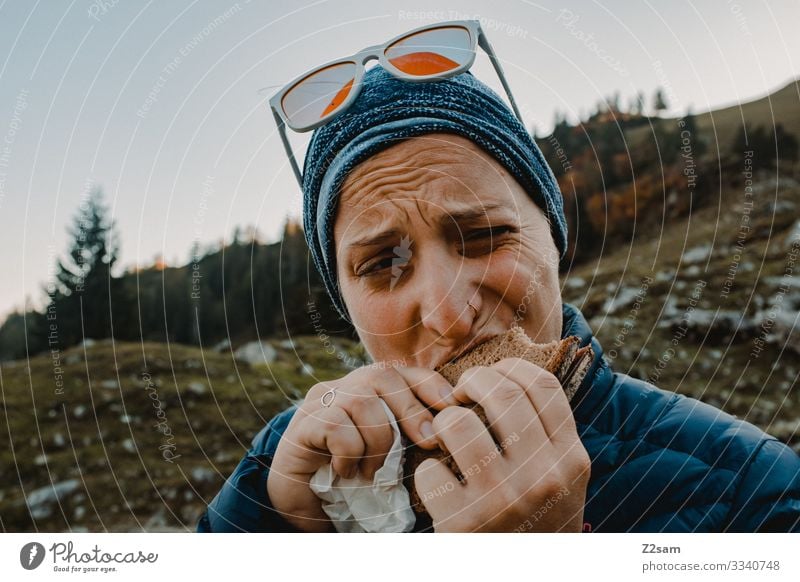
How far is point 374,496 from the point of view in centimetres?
118

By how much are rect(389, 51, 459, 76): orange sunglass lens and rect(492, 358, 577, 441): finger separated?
0.58m

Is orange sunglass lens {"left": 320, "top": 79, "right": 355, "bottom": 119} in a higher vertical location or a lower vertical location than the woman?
higher

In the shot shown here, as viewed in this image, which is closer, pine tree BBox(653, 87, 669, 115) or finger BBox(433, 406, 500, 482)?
finger BBox(433, 406, 500, 482)

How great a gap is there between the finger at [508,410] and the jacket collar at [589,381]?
0.50 feet

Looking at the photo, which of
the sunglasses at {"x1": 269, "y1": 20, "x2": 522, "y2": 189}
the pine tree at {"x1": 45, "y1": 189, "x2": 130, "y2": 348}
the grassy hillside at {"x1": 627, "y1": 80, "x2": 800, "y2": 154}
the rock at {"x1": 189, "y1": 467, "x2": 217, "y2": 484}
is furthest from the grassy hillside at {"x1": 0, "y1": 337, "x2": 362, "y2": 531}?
the grassy hillside at {"x1": 627, "y1": 80, "x2": 800, "y2": 154}

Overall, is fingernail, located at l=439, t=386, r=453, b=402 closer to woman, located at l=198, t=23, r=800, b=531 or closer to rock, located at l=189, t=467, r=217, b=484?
woman, located at l=198, t=23, r=800, b=531

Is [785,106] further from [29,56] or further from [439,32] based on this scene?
[29,56]

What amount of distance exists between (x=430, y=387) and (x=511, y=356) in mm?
155

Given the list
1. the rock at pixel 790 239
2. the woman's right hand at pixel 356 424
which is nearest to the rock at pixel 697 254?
the rock at pixel 790 239

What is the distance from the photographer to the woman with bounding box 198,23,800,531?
43.0 inches

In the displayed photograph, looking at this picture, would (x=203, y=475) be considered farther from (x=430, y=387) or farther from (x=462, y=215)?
(x=462, y=215)

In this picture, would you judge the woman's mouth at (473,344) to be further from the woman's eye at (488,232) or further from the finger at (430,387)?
the woman's eye at (488,232)

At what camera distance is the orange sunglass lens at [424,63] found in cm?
123
